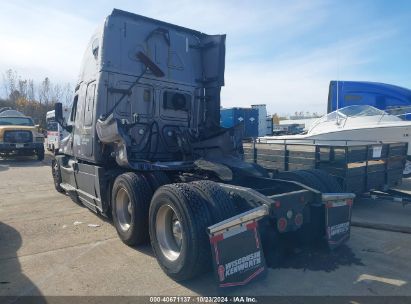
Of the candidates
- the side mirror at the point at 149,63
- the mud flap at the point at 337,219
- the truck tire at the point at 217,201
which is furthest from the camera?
the side mirror at the point at 149,63

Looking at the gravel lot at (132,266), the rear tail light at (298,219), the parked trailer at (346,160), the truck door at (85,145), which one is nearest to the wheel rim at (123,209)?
the gravel lot at (132,266)

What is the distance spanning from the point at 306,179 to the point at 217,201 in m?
1.93

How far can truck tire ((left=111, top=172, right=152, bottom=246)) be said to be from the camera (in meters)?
4.96

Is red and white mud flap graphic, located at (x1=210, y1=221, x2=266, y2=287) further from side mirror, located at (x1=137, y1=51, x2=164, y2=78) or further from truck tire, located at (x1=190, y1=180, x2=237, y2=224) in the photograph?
side mirror, located at (x1=137, y1=51, x2=164, y2=78)

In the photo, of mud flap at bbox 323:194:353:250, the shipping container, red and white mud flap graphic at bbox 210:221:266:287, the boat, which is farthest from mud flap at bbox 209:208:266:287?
the shipping container

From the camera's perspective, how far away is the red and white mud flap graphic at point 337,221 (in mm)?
4508

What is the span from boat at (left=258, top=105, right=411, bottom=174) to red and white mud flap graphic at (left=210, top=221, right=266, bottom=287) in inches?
220

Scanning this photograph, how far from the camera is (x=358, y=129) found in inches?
403

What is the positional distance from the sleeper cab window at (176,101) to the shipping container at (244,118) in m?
14.0

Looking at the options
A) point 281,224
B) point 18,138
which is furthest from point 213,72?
point 18,138

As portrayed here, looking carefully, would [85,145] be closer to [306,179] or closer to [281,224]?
[306,179]

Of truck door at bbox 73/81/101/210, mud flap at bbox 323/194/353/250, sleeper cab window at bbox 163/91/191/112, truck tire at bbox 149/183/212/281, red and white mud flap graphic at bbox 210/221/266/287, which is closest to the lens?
red and white mud flap graphic at bbox 210/221/266/287

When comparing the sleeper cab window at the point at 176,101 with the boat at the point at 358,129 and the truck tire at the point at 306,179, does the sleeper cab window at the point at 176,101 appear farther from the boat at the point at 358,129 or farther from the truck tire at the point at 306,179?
the boat at the point at 358,129

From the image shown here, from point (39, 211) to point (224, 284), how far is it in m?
5.19
